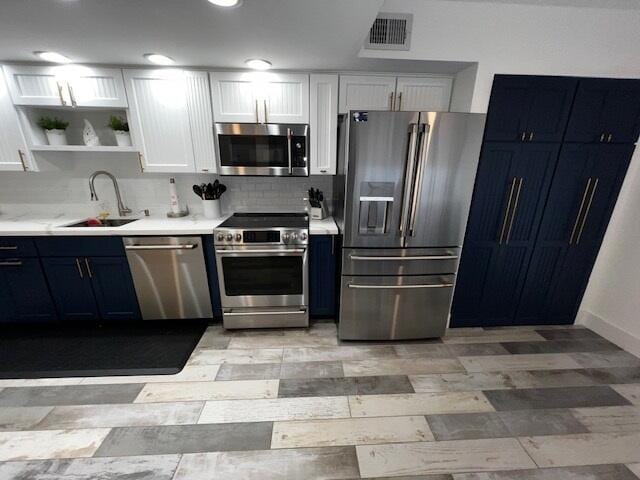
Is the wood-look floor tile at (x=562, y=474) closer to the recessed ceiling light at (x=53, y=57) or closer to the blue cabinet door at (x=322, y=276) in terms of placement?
the blue cabinet door at (x=322, y=276)

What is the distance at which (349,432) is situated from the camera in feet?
5.01

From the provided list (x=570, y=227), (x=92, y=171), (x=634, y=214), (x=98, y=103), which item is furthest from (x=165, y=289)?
(x=634, y=214)

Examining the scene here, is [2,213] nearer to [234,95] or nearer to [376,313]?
[234,95]

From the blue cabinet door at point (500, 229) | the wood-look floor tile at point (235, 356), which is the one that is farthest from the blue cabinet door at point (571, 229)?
the wood-look floor tile at point (235, 356)

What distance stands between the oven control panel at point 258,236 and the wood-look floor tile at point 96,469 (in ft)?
4.64

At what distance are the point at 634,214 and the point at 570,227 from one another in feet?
1.64

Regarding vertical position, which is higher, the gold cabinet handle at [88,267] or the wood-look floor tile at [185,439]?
the gold cabinet handle at [88,267]

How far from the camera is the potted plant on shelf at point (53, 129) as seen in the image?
2293 mm

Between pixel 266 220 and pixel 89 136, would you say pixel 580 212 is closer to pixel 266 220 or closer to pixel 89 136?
pixel 266 220

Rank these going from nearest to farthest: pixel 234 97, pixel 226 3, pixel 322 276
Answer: pixel 226 3
pixel 234 97
pixel 322 276

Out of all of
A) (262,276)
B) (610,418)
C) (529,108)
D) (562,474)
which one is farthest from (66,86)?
(610,418)

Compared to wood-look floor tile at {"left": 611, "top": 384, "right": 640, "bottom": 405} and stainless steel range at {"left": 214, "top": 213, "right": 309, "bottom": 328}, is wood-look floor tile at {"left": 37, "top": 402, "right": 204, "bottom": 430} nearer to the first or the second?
stainless steel range at {"left": 214, "top": 213, "right": 309, "bottom": 328}

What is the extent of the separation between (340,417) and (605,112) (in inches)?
119

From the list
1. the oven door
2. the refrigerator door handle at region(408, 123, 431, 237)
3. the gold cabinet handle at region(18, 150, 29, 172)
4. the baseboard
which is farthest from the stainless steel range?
the baseboard
